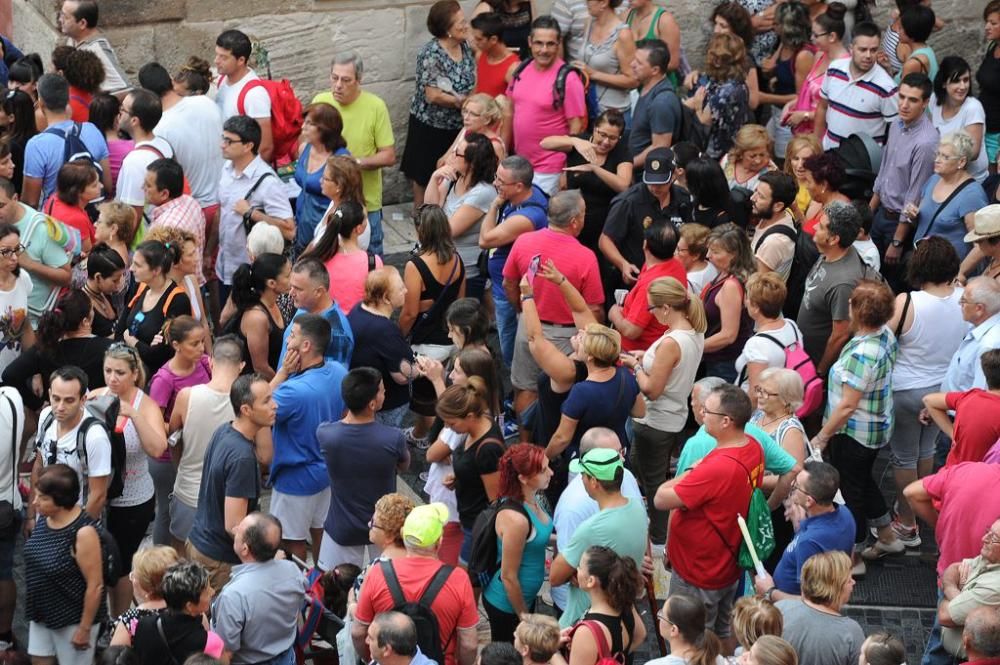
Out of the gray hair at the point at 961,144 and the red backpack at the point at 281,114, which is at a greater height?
the gray hair at the point at 961,144

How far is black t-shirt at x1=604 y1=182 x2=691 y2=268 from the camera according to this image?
8992 mm

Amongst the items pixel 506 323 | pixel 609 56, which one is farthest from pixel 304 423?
pixel 609 56

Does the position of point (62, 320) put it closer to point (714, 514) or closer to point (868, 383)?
point (714, 514)

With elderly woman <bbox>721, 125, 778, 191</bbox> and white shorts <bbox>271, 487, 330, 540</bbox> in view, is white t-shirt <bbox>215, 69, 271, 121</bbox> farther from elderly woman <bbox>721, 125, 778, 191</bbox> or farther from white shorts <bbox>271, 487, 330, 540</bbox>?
white shorts <bbox>271, 487, 330, 540</bbox>

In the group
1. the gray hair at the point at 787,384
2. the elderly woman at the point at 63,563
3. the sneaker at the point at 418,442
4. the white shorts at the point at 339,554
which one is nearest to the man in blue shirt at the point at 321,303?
the white shorts at the point at 339,554

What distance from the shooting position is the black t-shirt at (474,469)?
22.0 feet

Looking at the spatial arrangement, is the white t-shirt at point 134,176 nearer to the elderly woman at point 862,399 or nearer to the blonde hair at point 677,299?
the blonde hair at point 677,299

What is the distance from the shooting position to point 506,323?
9031mm

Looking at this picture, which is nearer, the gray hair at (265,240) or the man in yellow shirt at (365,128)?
the gray hair at (265,240)

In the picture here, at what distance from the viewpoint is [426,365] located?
25.0ft

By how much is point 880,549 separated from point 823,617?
225cm

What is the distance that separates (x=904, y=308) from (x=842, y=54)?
3.38m

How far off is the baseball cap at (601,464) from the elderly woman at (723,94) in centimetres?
456

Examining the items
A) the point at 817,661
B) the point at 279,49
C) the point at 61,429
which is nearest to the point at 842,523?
the point at 817,661
